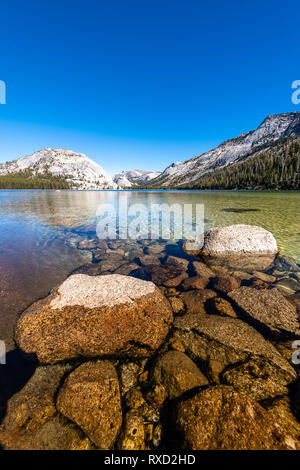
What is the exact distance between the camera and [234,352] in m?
4.26

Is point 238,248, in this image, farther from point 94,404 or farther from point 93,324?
point 94,404

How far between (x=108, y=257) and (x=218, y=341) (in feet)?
25.2

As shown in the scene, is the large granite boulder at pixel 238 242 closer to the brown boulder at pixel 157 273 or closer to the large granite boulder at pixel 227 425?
the brown boulder at pixel 157 273

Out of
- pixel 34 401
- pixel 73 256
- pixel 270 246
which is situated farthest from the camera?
pixel 73 256

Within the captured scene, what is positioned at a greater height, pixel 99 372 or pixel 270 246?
pixel 270 246

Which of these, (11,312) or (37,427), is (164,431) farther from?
(11,312)

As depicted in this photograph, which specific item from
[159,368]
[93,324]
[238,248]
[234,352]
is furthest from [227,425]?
[238,248]

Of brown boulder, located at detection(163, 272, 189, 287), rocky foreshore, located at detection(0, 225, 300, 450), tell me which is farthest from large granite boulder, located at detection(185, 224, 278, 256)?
brown boulder, located at detection(163, 272, 189, 287)

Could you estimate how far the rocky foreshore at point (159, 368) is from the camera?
2896 mm

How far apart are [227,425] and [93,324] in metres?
3.46

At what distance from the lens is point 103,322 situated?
4.80 metres

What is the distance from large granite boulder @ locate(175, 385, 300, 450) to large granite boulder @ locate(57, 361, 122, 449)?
1.20 metres

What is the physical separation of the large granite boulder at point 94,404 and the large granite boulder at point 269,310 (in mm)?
4392

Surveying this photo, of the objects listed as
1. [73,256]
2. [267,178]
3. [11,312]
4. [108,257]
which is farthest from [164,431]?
[267,178]
